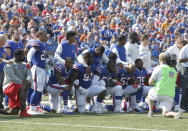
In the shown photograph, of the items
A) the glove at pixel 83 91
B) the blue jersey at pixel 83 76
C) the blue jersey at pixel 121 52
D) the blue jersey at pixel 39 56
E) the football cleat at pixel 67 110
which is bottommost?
the football cleat at pixel 67 110

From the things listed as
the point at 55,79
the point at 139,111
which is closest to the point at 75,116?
the point at 55,79

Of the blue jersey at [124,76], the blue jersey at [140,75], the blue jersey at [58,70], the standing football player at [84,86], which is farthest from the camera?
the blue jersey at [140,75]

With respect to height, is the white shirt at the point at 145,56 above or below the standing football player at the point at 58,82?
above

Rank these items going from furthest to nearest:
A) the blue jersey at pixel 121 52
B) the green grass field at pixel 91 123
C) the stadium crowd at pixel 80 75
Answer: the blue jersey at pixel 121 52
the stadium crowd at pixel 80 75
the green grass field at pixel 91 123

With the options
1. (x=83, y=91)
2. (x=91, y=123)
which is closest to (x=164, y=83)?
(x=91, y=123)

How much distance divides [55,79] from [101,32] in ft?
34.2

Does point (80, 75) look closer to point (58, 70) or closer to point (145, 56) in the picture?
point (58, 70)

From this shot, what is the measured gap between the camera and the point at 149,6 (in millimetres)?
29328

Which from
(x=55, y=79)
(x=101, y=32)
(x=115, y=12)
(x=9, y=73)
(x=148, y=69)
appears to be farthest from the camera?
(x=115, y=12)

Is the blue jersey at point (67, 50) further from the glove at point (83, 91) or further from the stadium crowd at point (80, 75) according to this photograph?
the glove at point (83, 91)

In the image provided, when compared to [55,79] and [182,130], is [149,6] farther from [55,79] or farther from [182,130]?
[182,130]

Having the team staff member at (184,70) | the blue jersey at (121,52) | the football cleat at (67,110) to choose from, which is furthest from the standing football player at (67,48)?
the team staff member at (184,70)

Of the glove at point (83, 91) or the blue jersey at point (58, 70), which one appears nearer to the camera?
the blue jersey at point (58, 70)

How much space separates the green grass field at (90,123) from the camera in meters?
8.97
